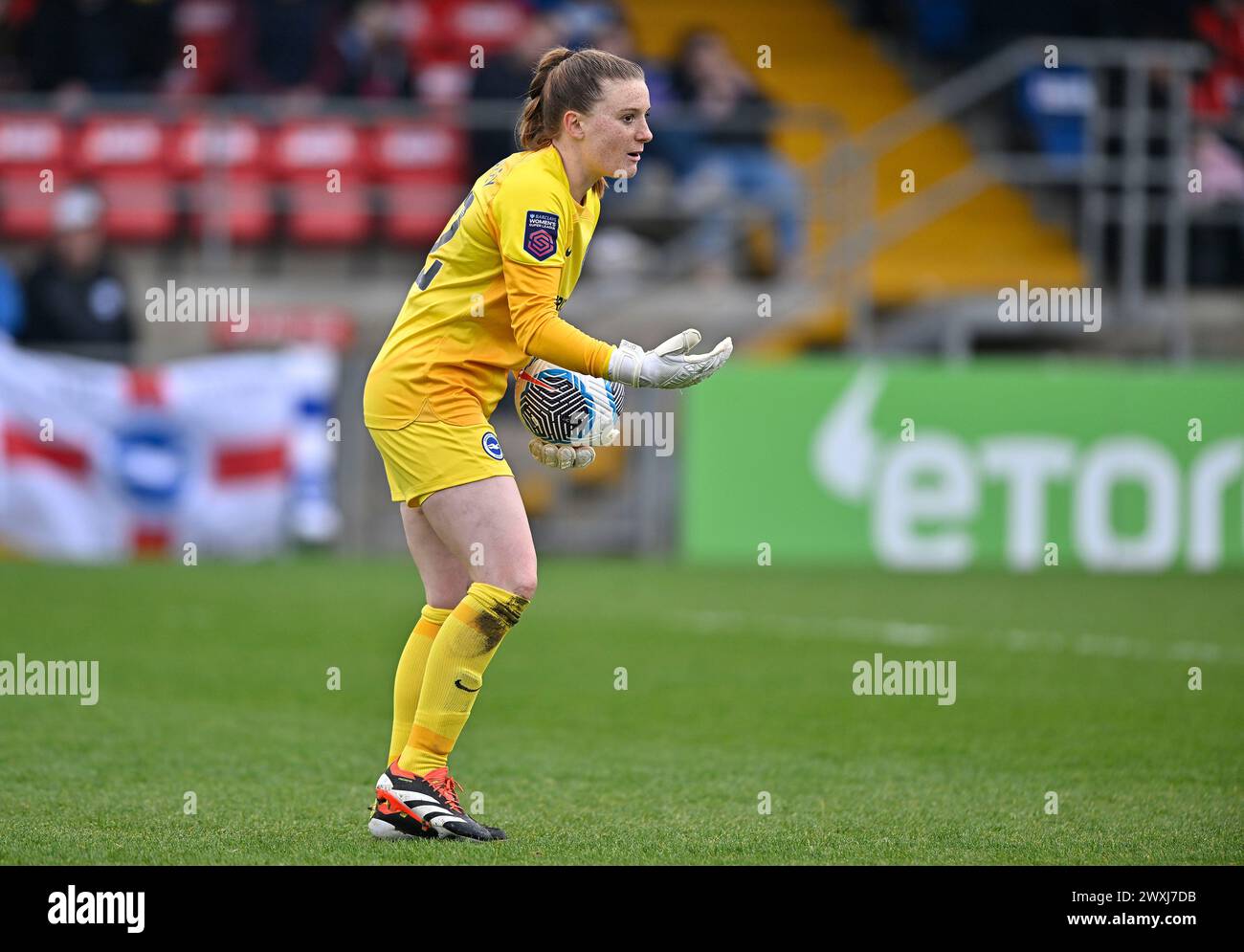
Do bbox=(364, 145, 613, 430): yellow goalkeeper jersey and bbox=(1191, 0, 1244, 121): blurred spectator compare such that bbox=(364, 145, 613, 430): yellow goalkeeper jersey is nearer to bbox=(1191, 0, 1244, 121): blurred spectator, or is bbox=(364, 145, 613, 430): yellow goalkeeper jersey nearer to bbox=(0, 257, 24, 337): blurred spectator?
Result: bbox=(0, 257, 24, 337): blurred spectator

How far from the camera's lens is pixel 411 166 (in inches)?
744

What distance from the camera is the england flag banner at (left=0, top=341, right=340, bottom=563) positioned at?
15078 millimetres

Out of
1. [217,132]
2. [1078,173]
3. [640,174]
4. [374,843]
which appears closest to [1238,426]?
[1078,173]

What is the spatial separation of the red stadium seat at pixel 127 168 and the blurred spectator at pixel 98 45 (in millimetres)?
543

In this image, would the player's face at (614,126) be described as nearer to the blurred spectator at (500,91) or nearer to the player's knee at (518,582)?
the player's knee at (518,582)

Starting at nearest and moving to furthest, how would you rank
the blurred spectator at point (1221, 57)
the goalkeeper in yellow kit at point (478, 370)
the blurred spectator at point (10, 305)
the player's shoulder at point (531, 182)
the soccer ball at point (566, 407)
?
1. the player's shoulder at point (531, 182)
2. the goalkeeper in yellow kit at point (478, 370)
3. the soccer ball at point (566, 407)
4. the blurred spectator at point (10, 305)
5. the blurred spectator at point (1221, 57)

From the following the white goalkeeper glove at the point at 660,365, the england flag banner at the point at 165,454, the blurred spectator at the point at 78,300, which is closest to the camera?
the white goalkeeper glove at the point at 660,365

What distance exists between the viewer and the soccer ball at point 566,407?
238 inches

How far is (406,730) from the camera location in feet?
20.3

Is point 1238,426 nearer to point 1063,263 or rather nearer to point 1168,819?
point 1063,263

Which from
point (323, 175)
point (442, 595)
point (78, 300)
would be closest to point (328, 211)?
point (323, 175)

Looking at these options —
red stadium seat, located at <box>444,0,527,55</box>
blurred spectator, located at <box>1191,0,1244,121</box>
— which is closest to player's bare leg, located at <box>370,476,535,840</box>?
red stadium seat, located at <box>444,0,527,55</box>

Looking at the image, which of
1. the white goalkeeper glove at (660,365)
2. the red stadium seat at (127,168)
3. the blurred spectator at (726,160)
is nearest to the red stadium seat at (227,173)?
the red stadium seat at (127,168)
